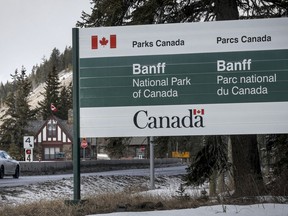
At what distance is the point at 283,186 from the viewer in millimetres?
11086

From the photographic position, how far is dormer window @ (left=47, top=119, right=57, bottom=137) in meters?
97.2

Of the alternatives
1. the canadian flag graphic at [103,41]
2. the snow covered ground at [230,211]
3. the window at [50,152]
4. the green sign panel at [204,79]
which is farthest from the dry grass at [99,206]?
the window at [50,152]

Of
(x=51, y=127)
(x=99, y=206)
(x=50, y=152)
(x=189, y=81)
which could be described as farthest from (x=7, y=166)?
(x=51, y=127)

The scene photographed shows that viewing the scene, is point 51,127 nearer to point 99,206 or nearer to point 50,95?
point 50,95

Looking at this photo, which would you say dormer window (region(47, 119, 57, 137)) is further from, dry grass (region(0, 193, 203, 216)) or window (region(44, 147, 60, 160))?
dry grass (region(0, 193, 203, 216))

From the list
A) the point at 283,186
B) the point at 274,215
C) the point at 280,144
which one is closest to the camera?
the point at 274,215

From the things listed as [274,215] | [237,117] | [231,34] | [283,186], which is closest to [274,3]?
[231,34]

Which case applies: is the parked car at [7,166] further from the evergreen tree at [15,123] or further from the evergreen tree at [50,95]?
the evergreen tree at [50,95]

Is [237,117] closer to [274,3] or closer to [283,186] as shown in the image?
[283,186]

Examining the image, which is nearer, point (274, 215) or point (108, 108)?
point (274, 215)

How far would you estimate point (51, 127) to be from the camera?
320 feet

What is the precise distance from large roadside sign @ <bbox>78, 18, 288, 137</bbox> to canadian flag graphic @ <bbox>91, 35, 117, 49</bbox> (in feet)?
0.07

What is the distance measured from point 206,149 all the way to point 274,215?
3929mm

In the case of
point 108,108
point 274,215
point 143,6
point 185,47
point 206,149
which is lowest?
point 274,215
